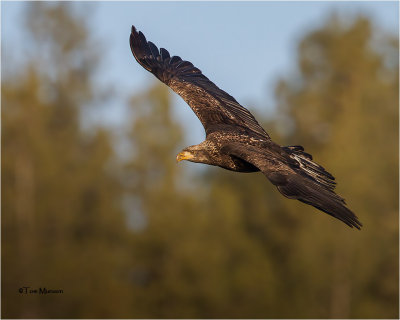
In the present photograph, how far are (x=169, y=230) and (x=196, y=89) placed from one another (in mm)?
10913

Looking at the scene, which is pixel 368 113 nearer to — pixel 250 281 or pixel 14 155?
pixel 250 281

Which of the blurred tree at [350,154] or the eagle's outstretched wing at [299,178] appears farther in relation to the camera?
the blurred tree at [350,154]

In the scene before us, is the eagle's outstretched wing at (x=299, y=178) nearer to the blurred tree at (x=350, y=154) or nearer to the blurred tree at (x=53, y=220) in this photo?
the blurred tree at (x=350, y=154)

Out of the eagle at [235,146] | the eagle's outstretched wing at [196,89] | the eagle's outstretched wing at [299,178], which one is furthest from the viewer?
the eagle's outstretched wing at [196,89]

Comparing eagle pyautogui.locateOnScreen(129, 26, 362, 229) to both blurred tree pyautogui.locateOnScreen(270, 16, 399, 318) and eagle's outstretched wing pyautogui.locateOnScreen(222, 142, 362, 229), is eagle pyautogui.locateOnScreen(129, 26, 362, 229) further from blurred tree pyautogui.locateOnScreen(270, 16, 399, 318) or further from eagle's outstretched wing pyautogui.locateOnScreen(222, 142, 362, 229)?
blurred tree pyautogui.locateOnScreen(270, 16, 399, 318)

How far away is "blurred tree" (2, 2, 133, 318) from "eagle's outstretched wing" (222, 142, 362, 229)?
14.3m

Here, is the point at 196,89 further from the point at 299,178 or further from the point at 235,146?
the point at 299,178

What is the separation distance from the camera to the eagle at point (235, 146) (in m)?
8.91

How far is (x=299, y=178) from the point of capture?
9297 millimetres

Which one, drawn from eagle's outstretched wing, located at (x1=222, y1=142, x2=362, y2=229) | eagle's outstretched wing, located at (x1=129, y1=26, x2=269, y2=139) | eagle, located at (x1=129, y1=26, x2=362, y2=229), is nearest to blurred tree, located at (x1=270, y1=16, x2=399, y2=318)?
eagle's outstretched wing, located at (x1=129, y1=26, x2=269, y2=139)

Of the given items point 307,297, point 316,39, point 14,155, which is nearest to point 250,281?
point 307,297

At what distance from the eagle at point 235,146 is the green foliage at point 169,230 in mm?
10569

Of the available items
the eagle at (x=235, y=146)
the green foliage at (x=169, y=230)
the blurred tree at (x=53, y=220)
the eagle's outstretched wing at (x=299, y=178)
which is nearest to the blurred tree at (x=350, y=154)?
the green foliage at (x=169, y=230)

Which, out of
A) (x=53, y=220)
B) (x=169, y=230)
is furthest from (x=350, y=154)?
(x=53, y=220)
